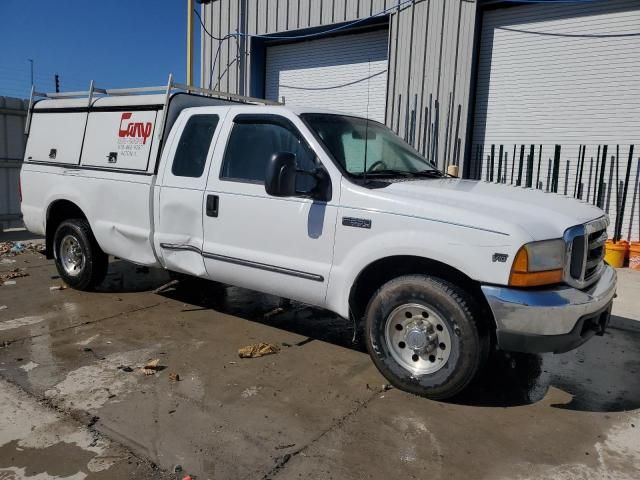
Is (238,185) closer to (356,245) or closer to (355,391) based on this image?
(356,245)

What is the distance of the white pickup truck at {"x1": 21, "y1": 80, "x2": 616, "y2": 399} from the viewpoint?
3260mm

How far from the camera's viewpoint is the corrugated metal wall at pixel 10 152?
402 inches

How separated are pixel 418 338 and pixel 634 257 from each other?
19.6 ft

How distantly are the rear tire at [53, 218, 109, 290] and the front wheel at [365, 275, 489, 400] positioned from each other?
11.4ft

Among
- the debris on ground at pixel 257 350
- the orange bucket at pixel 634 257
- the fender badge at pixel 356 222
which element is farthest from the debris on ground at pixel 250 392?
the orange bucket at pixel 634 257

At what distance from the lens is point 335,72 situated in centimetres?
1162

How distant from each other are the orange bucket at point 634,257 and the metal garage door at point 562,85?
61 cm

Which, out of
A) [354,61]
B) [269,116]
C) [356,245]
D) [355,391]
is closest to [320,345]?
[355,391]

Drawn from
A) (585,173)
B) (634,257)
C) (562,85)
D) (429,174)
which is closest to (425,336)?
(429,174)

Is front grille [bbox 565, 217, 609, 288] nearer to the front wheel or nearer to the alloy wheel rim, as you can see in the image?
the front wheel

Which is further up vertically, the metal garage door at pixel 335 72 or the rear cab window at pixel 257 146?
the metal garage door at pixel 335 72

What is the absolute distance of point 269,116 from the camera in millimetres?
4371

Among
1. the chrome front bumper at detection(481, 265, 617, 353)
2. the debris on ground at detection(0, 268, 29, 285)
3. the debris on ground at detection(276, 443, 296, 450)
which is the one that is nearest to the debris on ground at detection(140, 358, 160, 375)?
the debris on ground at detection(276, 443, 296, 450)

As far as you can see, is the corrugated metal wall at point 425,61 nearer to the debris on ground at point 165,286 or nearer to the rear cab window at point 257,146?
the debris on ground at point 165,286
